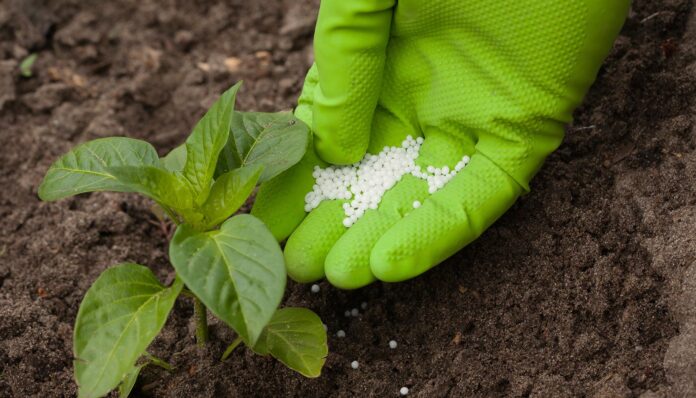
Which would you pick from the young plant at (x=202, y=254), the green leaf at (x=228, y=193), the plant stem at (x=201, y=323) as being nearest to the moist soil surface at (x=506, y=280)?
the plant stem at (x=201, y=323)

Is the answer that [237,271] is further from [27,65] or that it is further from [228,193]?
[27,65]

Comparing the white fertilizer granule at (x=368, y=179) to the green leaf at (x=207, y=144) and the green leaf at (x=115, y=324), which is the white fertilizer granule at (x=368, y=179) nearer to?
the green leaf at (x=207, y=144)

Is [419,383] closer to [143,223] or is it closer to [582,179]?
[582,179]

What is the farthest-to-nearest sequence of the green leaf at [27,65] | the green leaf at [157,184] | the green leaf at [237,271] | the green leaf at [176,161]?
the green leaf at [27,65]
the green leaf at [176,161]
the green leaf at [157,184]
the green leaf at [237,271]

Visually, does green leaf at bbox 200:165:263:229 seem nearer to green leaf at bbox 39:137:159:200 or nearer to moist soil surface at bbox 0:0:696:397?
green leaf at bbox 39:137:159:200

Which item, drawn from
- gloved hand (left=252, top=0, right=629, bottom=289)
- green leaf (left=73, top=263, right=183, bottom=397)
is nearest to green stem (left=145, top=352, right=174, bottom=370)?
green leaf (left=73, top=263, right=183, bottom=397)

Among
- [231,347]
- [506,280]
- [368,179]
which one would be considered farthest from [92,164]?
[506,280]

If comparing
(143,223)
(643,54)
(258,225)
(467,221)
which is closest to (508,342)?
(467,221)

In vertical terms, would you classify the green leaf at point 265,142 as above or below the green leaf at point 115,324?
above
